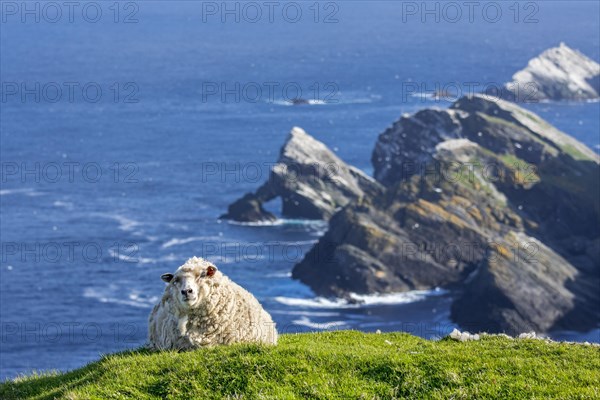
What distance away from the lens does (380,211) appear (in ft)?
440

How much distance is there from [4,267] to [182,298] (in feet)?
413

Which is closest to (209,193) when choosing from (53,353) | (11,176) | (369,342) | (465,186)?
(11,176)

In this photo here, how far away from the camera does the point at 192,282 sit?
75.1ft

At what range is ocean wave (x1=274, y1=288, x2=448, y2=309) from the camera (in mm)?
126312

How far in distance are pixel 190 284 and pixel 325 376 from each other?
153 inches

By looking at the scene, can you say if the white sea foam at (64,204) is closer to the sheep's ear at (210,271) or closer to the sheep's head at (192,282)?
the sheep's head at (192,282)

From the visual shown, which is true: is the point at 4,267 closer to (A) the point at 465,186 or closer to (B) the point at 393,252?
(B) the point at 393,252

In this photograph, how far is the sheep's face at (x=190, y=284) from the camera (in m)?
22.7

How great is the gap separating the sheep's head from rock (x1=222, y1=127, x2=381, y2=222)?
136 m

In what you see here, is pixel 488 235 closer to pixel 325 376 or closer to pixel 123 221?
pixel 123 221

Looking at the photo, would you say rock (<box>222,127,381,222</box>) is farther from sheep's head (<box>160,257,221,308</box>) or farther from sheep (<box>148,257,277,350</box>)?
sheep's head (<box>160,257,221,308</box>)

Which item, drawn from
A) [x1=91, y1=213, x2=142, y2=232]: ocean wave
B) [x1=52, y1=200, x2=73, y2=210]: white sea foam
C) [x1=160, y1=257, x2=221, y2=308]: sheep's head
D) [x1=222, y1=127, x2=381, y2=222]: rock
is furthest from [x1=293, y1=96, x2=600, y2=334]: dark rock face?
[x1=160, y1=257, x2=221, y2=308]: sheep's head

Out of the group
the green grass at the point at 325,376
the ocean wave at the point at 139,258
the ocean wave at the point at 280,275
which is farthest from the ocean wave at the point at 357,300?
the green grass at the point at 325,376

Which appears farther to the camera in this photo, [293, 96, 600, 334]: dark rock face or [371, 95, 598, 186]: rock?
[371, 95, 598, 186]: rock
